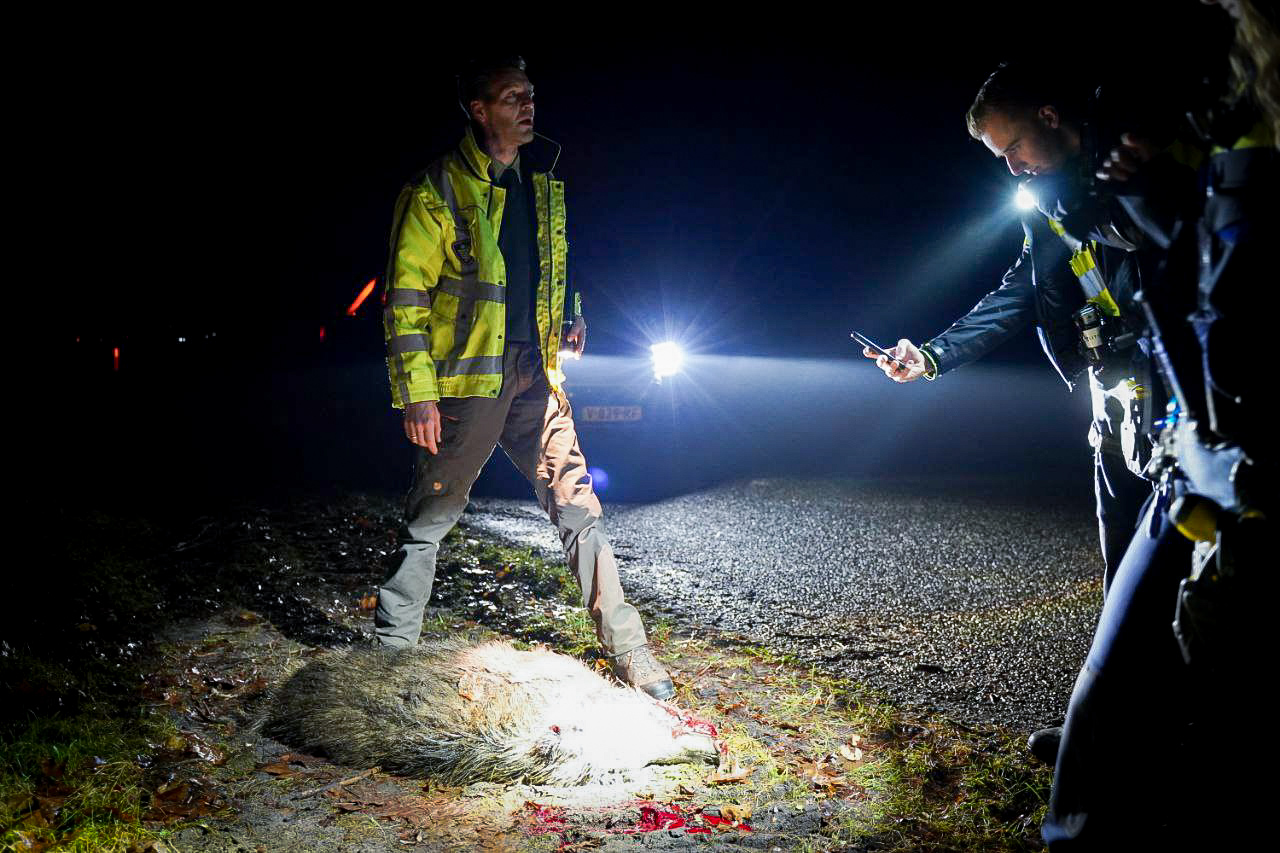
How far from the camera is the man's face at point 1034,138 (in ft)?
8.21

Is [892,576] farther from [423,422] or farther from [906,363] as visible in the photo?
[423,422]

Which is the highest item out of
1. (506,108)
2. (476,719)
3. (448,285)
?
(506,108)

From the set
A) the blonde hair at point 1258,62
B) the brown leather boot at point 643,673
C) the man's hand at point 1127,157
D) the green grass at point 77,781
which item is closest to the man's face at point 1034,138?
the man's hand at point 1127,157

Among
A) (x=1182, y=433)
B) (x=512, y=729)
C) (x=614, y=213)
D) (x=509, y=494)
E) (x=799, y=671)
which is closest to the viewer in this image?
(x=1182, y=433)

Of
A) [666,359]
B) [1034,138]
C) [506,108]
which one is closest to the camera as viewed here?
[1034,138]

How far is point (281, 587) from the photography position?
15.0ft

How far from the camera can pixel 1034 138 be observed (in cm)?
255

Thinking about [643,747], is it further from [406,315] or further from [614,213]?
[614,213]

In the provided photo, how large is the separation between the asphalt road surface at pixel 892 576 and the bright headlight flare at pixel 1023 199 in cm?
175

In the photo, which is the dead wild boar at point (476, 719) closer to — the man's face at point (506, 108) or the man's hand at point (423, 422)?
the man's hand at point (423, 422)

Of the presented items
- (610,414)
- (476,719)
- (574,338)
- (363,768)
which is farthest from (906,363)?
Result: (610,414)

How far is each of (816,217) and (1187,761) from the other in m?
9.76

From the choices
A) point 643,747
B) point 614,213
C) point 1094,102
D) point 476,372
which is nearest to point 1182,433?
point 1094,102

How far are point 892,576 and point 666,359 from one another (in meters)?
3.44
